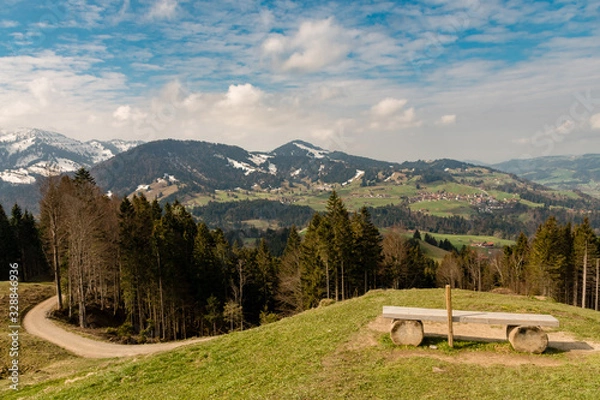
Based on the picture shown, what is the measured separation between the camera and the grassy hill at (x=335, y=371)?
1245 centimetres

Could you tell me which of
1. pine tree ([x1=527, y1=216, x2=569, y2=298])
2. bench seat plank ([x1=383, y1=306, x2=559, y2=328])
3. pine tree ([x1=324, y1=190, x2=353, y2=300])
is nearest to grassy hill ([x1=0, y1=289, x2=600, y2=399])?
bench seat plank ([x1=383, y1=306, x2=559, y2=328])

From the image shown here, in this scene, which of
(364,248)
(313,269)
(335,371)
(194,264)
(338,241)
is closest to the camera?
(335,371)

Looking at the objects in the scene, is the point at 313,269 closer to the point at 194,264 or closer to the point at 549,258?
the point at 194,264

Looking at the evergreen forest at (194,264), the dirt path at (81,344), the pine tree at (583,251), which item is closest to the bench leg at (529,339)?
the evergreen forest at (194,264)

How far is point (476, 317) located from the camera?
54.1ft

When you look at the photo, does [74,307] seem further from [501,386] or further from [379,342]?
[501,386]

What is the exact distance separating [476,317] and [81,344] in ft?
114

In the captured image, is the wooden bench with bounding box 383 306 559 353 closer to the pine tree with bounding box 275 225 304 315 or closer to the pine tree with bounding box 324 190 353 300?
the pine tree with bounding box 324 190 353 300

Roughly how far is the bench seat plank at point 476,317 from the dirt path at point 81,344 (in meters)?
20.8

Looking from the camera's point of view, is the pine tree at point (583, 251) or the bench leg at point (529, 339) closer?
the bench leg at point (529, 339)

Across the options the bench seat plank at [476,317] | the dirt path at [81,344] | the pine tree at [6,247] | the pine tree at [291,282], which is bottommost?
the pine tree at [291,282]

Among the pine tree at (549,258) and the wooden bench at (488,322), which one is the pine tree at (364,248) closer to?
the pine tree at (549,258)

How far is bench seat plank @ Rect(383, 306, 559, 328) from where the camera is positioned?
15680 mm

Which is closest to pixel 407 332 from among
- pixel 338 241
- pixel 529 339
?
pixel 529 339
